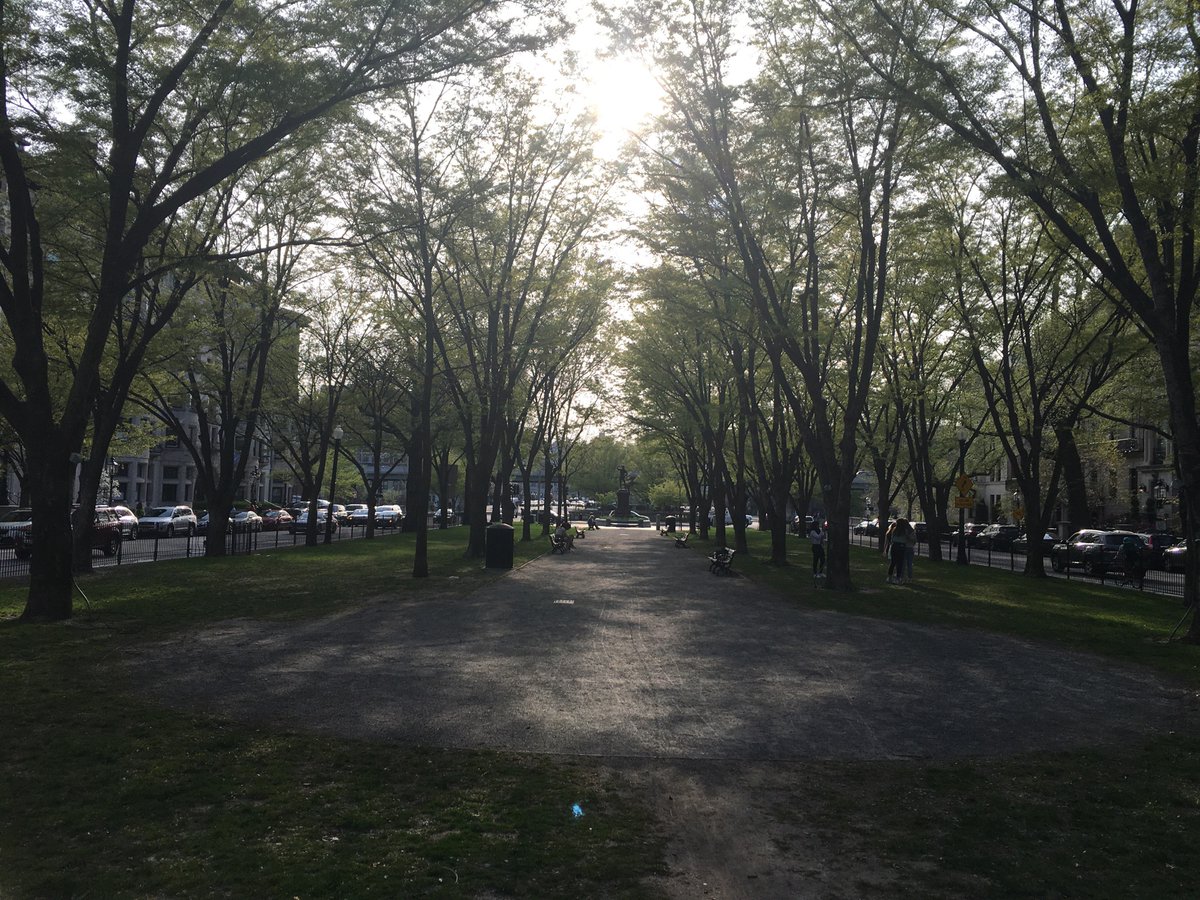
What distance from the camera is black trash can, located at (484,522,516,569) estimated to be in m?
25.4

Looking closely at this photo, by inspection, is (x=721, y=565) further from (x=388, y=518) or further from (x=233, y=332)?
(x=388, y=518)

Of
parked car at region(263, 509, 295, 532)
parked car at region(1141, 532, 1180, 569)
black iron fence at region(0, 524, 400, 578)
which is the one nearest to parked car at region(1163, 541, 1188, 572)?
parked car at region(1141, 532, 1180, 569)

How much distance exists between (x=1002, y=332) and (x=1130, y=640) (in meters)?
16.8

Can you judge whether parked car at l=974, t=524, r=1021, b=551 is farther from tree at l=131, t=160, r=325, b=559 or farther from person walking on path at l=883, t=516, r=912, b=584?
tree at l=131, t=160, r=325, b=559

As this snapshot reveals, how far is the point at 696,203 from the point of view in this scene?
23.0 meters

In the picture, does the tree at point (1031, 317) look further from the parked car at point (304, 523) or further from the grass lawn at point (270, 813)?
the parked car at point (304, 523)

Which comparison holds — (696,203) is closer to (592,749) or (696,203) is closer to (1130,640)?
(1130,640)

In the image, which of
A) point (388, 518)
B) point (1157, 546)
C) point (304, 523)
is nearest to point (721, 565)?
point (1157, 546)

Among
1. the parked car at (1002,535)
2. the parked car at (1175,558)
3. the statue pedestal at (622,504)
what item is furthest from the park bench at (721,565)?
the statue pedestal at (622,504)

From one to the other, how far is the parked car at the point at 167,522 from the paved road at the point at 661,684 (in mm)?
35882

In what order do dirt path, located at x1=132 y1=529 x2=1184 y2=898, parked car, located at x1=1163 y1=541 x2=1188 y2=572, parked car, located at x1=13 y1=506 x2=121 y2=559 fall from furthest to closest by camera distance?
parked car, located at x1=1163 y1=541 x2=1188 y2=572 → parked car, located at x1=13 y1=506 x2=121 y2=559 → dirt path, located at x1=132 y1=529 x2=1184 y2=898

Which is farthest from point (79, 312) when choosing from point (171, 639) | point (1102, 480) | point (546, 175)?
point (1102, 480)

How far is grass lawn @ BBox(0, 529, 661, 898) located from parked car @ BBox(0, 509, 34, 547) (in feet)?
93.9

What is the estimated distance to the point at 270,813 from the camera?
5.73 metres
